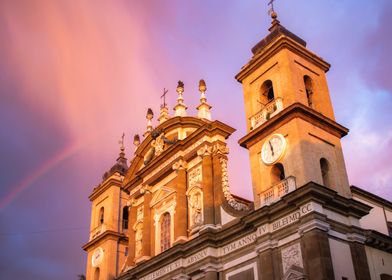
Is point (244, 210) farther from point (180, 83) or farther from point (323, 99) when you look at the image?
point (180, 83)

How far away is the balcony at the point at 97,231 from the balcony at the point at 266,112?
15.1 metres

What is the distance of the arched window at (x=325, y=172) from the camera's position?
21859mm

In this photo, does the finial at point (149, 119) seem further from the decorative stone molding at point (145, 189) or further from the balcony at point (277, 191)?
the balcony at point (277, 191)

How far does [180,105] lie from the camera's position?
31172mm

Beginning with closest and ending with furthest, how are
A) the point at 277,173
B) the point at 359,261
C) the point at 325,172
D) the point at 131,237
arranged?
the point at 359,261 < the point at 325,172 < the point at 277,173 < the point at 131,237

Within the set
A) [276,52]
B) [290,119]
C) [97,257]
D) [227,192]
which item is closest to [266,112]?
[290,119]

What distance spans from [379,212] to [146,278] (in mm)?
12197

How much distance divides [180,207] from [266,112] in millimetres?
6473

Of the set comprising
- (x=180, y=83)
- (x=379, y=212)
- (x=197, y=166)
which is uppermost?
(x=180, y=83)

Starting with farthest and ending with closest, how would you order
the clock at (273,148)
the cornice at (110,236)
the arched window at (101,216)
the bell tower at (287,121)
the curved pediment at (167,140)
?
1. the arched window at (101,216)
2. the cornice at (110,236)
3. the curved pediment at (167,140)
4. the clock at (273,148)
5. the bell tower at (287,121)

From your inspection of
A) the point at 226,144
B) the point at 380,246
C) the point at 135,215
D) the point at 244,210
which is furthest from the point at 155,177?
the point at 380,246

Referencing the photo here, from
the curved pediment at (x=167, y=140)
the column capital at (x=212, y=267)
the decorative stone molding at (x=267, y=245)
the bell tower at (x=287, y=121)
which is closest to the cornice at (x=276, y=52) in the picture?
the bell tower at (x=287, y=121)

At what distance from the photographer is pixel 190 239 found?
25016 millimetres

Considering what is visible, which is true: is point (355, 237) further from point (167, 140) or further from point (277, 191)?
point (167, 140)
